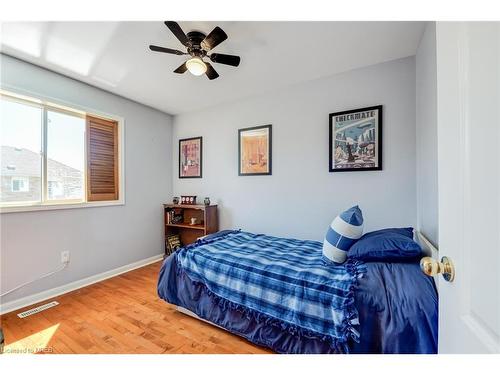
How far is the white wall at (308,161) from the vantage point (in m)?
2.19

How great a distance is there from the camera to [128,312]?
6.73 feet

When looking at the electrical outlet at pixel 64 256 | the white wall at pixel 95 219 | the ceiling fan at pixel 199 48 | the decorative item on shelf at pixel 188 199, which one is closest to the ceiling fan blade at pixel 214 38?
the ceiling fan at pixel 199 48

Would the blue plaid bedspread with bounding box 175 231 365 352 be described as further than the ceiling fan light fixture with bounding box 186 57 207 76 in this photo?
No

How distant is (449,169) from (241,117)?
276cm

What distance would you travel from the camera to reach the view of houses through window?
213cm

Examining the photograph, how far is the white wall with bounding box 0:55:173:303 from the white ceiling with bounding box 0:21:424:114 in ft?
0.67

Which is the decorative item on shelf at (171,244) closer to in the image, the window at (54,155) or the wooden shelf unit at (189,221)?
the wooden shelf unit at (189,221)


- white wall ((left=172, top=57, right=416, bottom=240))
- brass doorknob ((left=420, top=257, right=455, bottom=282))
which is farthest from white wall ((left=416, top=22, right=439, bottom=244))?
brass doorknob ((left=420, top=257, right=455, bottom=282))

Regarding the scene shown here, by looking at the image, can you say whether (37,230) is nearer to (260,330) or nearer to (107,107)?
(107,107)

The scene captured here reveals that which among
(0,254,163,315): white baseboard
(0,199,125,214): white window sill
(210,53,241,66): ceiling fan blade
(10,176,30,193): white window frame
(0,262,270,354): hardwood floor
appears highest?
(210,53,241,66): ceiling fan blade

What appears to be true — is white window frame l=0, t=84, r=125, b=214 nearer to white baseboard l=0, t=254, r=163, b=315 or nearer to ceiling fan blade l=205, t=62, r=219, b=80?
white baseboard l=0, t=254, r=163, b=315

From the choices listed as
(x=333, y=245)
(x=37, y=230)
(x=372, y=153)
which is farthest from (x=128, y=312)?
(x=372, y=153)

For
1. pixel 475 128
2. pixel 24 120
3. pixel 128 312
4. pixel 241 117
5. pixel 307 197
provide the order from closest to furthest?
1. pixel 475 128
2. pixel 128 312
3. pixel 24 120
4. pixel 307 197
5. pixel 241 117

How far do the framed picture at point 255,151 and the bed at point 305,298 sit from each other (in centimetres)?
122
